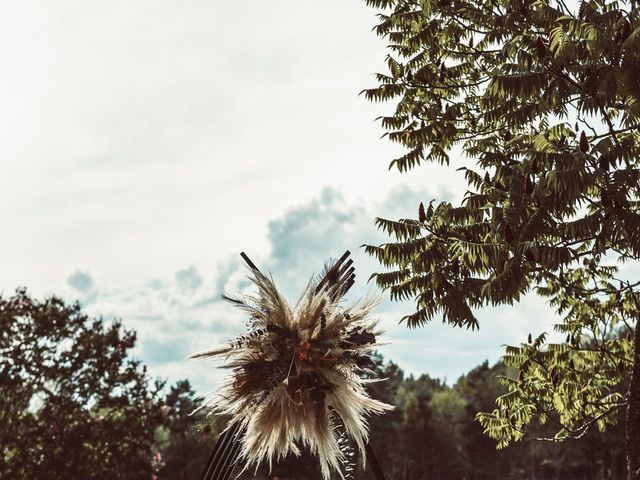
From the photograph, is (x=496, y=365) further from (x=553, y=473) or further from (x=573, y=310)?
(x=573, y=310)

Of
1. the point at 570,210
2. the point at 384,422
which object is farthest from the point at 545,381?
the point at 384,422

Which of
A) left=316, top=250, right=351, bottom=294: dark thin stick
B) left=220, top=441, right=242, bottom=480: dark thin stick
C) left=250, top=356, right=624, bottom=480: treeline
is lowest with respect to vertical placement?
left=220, top=441, right=242, bottom=480: dark thin stick

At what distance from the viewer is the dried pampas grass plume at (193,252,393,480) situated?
210 inches

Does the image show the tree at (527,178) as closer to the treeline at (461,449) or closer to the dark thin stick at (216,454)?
the dark thin stick at (216,454)

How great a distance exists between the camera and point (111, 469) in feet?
84.5

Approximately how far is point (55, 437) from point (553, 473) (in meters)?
97.5

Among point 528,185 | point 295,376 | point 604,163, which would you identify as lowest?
point 295,376

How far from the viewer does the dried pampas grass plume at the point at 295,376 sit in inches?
210

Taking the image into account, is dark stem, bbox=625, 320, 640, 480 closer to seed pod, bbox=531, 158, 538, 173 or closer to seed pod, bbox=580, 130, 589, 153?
seed pod, bbox=531, 158, 538, 173

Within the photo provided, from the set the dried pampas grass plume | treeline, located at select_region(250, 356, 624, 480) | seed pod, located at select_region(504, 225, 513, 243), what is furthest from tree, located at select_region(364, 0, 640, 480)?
treeline, located at select_region(250, 356, 624, 480)

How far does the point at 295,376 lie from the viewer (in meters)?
5.32

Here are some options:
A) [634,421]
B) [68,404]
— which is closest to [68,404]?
[68,404]

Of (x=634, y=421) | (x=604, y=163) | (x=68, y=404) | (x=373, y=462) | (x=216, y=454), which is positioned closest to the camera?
(x=216, y=454)

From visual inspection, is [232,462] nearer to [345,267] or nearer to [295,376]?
[295,376]
